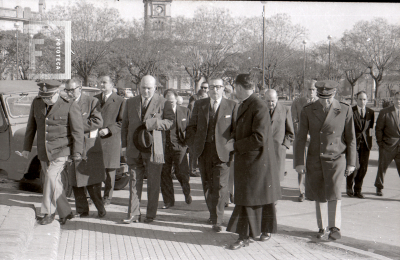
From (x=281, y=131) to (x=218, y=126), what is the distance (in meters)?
1.36

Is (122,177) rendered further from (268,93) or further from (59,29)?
(59,29)

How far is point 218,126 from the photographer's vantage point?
19.5 feet

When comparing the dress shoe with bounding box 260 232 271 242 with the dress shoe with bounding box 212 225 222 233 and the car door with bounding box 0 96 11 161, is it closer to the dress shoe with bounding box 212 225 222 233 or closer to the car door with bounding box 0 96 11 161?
the dress shoe with bounding box 212 225 222 233

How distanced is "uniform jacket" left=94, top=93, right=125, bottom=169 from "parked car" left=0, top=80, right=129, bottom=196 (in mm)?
851

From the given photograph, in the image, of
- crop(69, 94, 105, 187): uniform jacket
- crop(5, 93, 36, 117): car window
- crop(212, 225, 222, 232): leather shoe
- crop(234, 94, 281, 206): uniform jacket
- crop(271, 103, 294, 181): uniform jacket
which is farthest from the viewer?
crop(5, 93, 36, 117): car window

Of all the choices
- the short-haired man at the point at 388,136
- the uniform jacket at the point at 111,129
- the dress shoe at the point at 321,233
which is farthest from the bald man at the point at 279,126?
the uniform jacket at the point at 111,129

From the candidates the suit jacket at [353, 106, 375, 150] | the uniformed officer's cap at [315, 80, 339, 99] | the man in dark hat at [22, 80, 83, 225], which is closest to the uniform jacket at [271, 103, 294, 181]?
the uniformed officer's cap at [315, 80, 339, 99]

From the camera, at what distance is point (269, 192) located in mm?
5133

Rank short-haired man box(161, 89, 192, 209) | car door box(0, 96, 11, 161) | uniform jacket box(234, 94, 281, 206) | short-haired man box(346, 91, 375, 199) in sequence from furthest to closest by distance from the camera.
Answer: car door box(0, 96, 11, 161)
short-haired man box(346, 91, 375, 199)
short-haired man box(161, 89, 192, 209)
uniform jacket box(234, 94, 281, 206)

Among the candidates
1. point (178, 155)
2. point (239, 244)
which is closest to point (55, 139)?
point (178, 155)

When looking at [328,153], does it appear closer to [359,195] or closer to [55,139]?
[359,195]

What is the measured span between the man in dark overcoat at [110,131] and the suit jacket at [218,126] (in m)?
1.74

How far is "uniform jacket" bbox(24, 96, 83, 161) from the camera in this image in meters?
5.92

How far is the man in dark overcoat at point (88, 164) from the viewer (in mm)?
6357
